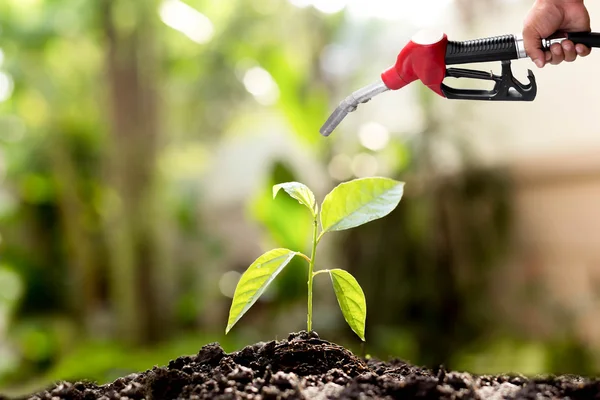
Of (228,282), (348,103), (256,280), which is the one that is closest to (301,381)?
(256,280)

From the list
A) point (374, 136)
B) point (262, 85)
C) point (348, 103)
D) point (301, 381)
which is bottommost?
point (301, 381)

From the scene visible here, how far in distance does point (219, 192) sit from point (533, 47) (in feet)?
9.98

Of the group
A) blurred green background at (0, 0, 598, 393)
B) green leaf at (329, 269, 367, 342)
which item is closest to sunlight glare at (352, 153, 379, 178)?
blurred green background at (0, 0, 598, 393)

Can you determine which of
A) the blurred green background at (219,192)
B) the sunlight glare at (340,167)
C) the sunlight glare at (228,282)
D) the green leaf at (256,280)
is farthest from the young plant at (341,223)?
the sunlight glare at (228,282)

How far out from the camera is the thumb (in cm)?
61

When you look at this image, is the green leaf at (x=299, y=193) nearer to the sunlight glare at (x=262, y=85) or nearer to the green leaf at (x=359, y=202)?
the green leaf at (x=359, y=202)

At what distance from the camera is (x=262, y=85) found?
8.39 ft

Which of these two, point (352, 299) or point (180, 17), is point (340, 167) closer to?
point (180, 17)

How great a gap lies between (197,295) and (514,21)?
1714 mm

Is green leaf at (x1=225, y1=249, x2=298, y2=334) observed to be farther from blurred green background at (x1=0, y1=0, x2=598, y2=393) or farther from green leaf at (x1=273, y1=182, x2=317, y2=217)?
blurred green background at (x1=0, y1=0, x2=598, y2=393)

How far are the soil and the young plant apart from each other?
4 cm

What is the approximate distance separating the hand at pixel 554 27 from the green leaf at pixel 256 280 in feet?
1.04

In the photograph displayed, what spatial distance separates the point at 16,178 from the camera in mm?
3240

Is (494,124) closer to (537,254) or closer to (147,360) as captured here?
(537,254)
